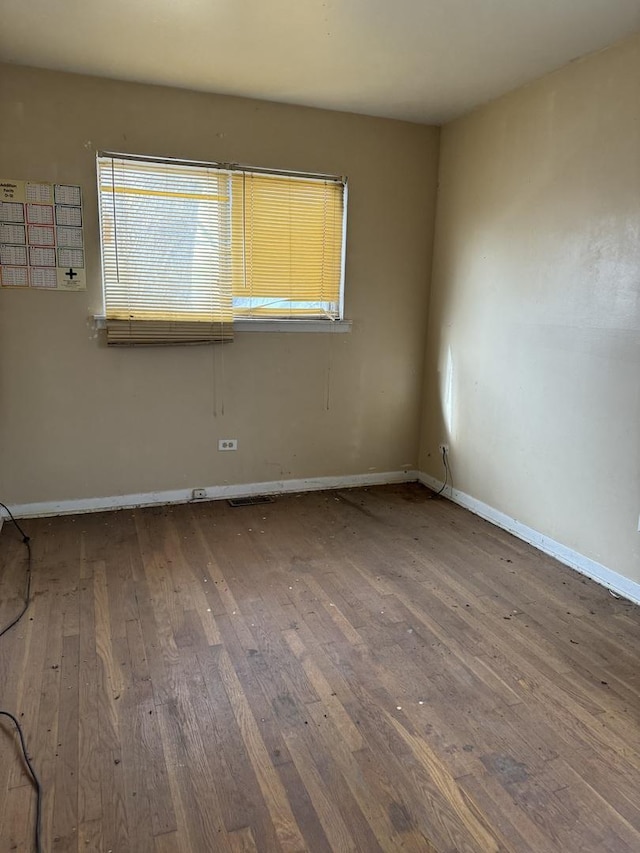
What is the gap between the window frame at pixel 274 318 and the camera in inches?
135

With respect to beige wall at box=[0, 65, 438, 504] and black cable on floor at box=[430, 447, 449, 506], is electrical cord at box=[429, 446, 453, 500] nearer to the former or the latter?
black cable on floor at box=[430, 447, 449, 506]

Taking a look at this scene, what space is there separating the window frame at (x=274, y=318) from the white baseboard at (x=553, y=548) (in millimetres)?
1459

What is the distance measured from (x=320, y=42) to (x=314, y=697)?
2.89 meters

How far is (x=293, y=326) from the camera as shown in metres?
3.94

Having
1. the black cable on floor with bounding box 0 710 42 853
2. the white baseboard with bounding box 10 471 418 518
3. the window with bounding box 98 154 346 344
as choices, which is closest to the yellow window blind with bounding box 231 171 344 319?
the window with bounding box 98 154 346 344

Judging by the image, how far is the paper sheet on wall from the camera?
3250mm

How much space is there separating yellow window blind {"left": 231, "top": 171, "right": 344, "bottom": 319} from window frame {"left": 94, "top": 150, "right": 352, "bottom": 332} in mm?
19

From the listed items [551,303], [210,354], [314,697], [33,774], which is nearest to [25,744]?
[33,774]

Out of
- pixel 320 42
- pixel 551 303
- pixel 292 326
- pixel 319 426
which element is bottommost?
pixel 319 426

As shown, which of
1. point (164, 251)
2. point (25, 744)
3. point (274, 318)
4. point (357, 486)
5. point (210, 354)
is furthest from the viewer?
point (357, 486)

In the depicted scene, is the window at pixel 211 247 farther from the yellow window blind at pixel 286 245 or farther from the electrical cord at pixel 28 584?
the electrical cord at pixel 28 584

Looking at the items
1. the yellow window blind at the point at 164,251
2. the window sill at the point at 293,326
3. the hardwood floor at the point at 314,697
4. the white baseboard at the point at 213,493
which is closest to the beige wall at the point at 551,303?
the hardwood floor at the point at 314,697

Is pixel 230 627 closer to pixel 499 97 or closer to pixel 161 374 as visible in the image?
pixel 161 374

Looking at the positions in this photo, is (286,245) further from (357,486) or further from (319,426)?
(357,486)
